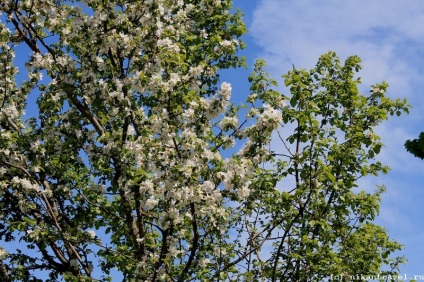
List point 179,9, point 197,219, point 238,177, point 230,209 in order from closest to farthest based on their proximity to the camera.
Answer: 1. point 238,177
2. point 197,219
3. point 230,209
4. point 179,9

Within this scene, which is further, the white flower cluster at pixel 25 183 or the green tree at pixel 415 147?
the white flower cluster at pixel 25 183

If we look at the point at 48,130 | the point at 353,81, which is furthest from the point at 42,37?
the point at 353,81

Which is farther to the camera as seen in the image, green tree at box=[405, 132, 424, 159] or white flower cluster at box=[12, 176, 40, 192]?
white flower cluster at box=[12, 176, 40, 192]

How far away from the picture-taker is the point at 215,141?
38.0 ft

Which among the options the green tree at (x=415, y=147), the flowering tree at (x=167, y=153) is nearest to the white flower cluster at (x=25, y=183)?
the flowering tree at (x=167, y=153)

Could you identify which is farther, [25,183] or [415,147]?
[25,183]

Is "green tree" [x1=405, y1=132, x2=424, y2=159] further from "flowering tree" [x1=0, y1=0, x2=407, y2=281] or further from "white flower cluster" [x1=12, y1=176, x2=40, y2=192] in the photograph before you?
"white flower cluster" [x1=12, y1=176, x2=40, y2=192]

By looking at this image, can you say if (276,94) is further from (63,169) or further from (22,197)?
(22,197)

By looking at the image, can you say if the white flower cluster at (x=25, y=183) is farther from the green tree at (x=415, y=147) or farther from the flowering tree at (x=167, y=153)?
the green tree at (x=415, y=147)

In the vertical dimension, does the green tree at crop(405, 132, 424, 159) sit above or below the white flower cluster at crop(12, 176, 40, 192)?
below

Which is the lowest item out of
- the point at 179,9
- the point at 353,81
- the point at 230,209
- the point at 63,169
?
the point at 230,209

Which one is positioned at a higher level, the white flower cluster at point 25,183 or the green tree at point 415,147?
the white flower cluster at point 25,183

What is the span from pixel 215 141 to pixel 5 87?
218 inches

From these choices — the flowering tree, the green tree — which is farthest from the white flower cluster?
the green tree
